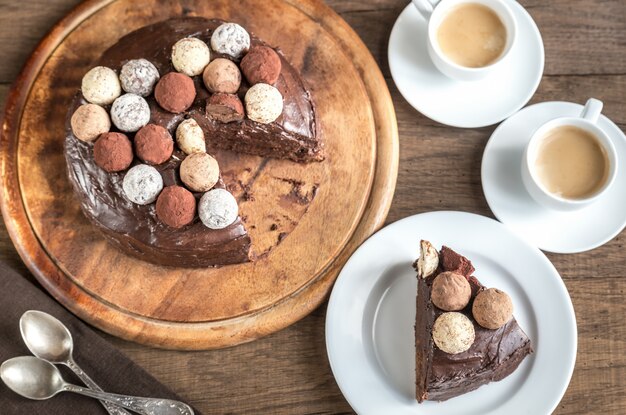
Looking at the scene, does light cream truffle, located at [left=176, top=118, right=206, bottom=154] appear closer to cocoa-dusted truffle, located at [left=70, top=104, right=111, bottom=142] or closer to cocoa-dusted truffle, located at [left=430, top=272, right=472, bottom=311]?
cocoa-dusted truffle, located at [left=70, top=104, right=111, bottom=142]

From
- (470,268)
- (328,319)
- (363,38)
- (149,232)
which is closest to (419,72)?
(363,38)

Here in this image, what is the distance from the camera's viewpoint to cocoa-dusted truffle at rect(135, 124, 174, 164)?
3.61 metres

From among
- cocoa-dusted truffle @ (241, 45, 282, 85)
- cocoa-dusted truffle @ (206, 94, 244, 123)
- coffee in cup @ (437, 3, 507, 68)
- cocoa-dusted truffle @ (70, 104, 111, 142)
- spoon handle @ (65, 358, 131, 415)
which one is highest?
coffee in cup @ (437, 3, 507, 68)

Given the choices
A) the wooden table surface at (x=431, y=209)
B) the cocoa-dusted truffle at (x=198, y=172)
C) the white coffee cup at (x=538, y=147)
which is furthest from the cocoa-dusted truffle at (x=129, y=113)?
the white coffee cup at (x=538, y=147)

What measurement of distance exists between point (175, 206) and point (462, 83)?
65.6 inches

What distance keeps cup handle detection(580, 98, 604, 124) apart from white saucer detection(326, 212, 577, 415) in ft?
2.36

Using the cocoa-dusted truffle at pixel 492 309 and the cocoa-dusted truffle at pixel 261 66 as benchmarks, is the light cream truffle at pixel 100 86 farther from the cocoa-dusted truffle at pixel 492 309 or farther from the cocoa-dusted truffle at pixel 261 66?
the cocoa-dusted truffle at pixel 492 309

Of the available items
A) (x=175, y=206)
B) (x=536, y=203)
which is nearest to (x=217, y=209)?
(x=175, y=206)

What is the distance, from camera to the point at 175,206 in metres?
3.55

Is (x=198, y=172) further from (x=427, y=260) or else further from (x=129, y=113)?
(x=427, y=260)

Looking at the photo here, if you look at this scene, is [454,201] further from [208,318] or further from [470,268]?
[208,318]

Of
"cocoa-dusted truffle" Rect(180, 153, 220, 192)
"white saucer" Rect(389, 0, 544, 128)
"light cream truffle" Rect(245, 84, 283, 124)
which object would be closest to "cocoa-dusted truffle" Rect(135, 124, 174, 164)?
"cocoa-dusted truffle" Rect(180, 153, 220, 192)

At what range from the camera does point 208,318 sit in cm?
380

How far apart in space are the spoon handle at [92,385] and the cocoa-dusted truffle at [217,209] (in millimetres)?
954
